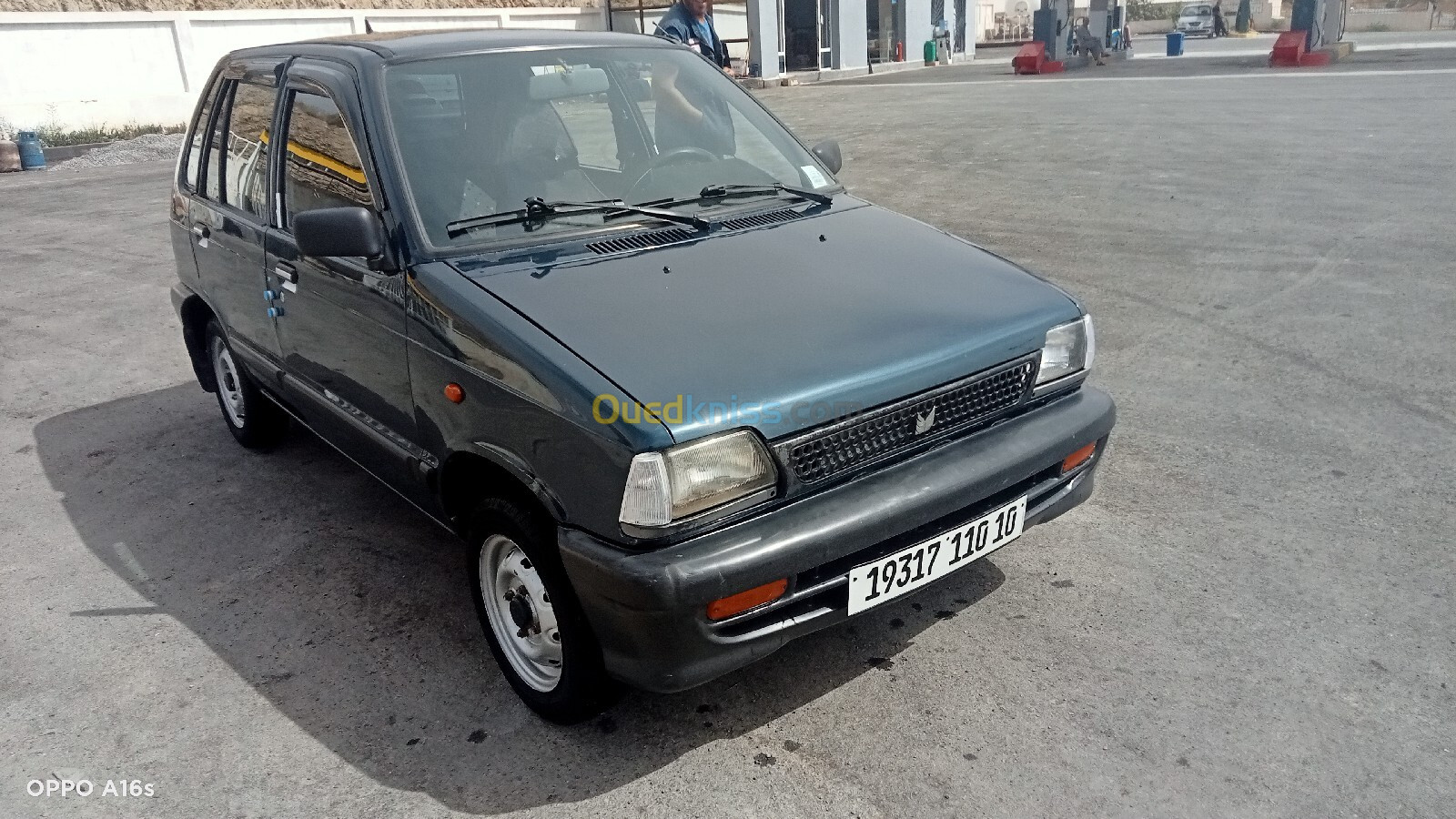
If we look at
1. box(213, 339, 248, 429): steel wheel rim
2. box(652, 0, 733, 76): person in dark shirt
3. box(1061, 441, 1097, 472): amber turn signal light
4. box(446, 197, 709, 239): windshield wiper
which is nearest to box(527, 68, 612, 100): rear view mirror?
box(446, 197, 709, 239): windshield wiper

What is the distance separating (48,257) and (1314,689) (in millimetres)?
11186

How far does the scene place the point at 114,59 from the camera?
2133 centimetres

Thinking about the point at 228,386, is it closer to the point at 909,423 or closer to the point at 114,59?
the point at 909,423

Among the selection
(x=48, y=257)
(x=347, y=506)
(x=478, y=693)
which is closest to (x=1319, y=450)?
(x=478, y=693)

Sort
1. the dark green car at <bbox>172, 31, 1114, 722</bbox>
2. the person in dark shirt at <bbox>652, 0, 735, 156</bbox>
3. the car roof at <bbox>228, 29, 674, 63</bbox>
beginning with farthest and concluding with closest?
the person in dark shirt at <bbox>652, 0, 735, 156</bbox> → the car roof at <bbox>228, 29, 674, 63</bbox> → the dark green car at <bbox>172, 31, 1114, 722</bbox>

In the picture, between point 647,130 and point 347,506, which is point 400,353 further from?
point 347,506

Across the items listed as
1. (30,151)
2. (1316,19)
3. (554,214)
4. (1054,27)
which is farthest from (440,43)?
(1054,27)

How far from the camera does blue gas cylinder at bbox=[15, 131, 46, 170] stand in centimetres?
1742

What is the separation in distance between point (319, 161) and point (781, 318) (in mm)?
1845

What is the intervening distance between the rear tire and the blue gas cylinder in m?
15.8

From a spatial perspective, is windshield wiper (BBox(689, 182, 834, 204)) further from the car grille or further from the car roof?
the car grille

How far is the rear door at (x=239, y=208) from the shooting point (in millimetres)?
4059

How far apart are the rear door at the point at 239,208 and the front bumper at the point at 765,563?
232 centimetres

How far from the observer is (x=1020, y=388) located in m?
3.04
